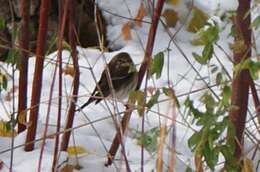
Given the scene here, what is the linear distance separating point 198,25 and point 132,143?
2.06 meters

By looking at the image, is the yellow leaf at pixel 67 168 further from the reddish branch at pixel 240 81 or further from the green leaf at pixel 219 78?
the green leaf at pixel 219 78

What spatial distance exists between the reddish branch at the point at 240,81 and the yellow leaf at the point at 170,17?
2.70 m

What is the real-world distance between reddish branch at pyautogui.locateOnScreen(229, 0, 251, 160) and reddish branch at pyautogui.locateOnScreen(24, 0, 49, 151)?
0.67 meters

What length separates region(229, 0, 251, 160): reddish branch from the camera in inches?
76.5

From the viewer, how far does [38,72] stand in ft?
8.32

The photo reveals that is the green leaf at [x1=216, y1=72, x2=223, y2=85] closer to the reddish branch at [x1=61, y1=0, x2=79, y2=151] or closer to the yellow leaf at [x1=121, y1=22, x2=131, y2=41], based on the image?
the reddish branch at [x1=61, y1=0, x2=79, y2=151]

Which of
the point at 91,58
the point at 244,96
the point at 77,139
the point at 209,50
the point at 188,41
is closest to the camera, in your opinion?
the point at 209,50

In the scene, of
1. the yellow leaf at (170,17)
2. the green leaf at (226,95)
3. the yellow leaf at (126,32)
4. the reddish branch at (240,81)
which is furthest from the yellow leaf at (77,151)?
the yellow leaf at (170,17)

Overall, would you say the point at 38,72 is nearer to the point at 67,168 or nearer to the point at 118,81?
Result: the point at 67,168

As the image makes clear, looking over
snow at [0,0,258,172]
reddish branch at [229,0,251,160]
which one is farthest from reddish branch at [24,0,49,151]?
reddish branch at [229,0,251,160]

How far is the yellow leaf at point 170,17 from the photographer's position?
4.77 metres

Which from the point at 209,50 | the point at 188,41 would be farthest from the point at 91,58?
the point at 209,50

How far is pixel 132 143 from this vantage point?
113 inches

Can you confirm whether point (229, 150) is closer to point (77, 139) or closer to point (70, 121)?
point (70, 121)
